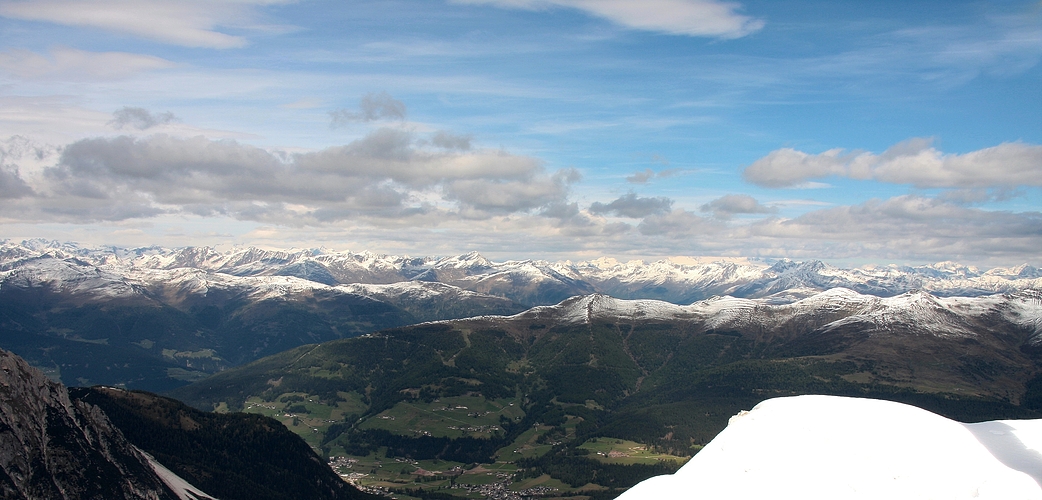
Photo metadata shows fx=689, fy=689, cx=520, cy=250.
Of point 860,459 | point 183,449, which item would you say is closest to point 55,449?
point 183,449

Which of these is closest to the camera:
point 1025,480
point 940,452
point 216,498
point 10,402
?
point 1025,480

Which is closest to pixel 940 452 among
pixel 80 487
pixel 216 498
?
pixel 80 487

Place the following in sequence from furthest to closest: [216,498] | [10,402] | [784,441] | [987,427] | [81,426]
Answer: [216,498] < [81,426] < [10,402] < [987,427] < [784,441]

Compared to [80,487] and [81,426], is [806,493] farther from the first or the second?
[81,426]

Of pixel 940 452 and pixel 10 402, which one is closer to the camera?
pixel 940 452

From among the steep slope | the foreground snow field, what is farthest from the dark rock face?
the foreground snow field

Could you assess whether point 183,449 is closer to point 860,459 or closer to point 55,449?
point 55,449
